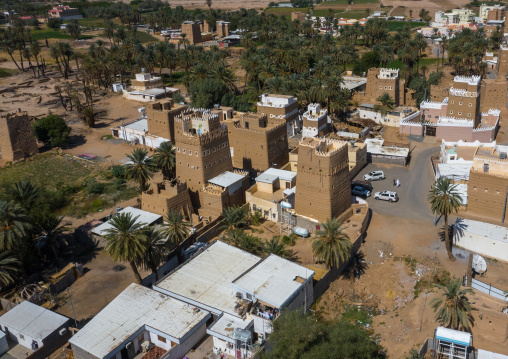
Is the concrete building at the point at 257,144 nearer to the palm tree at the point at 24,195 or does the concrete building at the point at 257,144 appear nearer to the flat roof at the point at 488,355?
the palm tree at the point at 24,195

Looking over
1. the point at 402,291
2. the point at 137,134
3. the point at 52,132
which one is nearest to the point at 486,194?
the point at 402,291

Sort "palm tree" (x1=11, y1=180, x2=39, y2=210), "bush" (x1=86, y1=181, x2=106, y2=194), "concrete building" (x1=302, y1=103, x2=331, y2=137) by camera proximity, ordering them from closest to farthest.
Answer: "palm tree" (x1=11, y1=180, x2=39, y2=210)
"bush" (x1=86, y1=181, x2=106, y2=194)
"concrete building" (x1=302, y1=103, x2=331, y2=137)

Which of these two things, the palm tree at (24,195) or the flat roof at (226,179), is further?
the flat roof at (226,179)

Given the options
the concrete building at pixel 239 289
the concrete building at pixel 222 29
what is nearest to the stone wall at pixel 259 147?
the concrete building at pixel 239 289

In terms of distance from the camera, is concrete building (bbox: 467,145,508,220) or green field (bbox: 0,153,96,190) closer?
concrete building (bbox: 467,145,508,220)

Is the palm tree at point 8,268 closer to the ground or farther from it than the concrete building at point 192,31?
closer to the ground

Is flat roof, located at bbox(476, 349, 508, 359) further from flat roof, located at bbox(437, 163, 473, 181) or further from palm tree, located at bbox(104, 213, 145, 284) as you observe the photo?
palm tree, located at bbox(104, 213, 145, 284)

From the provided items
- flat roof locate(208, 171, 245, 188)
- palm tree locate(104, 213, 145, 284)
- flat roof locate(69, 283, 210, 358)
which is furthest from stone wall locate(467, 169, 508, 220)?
palm tree locate(104, 213, 145, 284)
